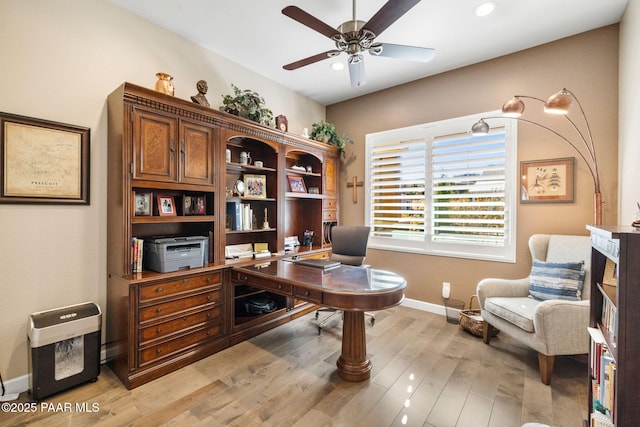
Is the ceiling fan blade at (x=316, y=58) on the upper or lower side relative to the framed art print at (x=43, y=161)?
upper

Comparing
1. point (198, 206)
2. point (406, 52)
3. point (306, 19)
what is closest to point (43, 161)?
point (198, 206)

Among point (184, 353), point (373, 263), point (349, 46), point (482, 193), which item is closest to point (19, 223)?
point (184, 353)

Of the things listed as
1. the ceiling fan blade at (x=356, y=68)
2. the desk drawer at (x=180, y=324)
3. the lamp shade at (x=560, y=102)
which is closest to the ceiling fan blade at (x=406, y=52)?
the ceiling fan blade at (x=356, y=68)

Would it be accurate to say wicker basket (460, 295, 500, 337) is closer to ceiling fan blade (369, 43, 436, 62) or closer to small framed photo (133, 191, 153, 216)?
ceiling fan blade (369, 43, 436, 62)

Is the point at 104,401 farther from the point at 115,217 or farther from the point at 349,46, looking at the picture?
the point at 349,46

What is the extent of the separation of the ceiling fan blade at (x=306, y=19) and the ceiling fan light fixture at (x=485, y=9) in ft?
4.50

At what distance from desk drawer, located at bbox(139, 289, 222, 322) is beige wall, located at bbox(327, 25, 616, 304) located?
239 centimetres

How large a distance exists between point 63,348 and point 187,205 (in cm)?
138

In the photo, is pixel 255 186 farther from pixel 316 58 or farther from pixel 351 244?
pixel 316 58

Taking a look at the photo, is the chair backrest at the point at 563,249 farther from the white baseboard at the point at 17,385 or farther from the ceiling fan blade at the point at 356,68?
the white baseboard at the point at 17,385

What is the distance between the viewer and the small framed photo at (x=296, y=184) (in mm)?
3826

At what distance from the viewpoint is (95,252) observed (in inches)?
93.7

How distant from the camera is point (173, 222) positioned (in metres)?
2.68

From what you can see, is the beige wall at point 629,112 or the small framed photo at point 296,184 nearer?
the beige wall at point 629,112
